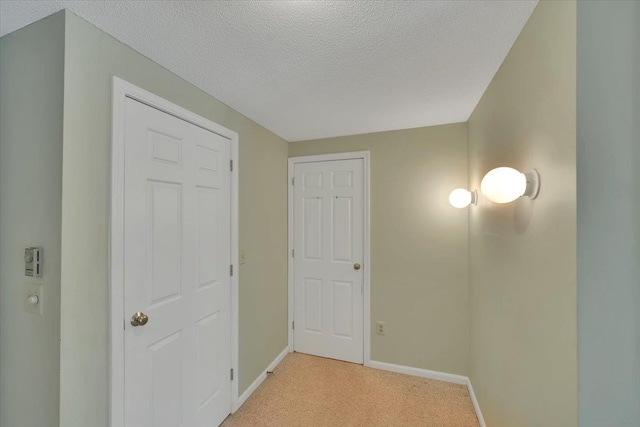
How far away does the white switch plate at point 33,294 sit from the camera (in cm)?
104

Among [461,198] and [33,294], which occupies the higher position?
[461,198]

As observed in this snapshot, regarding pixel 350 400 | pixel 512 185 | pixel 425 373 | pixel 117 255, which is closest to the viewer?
pixel 512 185

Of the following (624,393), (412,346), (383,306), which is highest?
(624,393)

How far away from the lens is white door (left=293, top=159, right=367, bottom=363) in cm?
258

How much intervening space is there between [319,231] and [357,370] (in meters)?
1.38

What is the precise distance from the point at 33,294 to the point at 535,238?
80.7 inches

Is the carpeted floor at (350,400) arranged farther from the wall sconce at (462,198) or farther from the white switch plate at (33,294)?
the wall sconce at (462,198)

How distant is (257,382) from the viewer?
2201 mm

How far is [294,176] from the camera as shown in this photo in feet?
9.13

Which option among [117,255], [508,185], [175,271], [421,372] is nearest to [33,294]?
[117,255]

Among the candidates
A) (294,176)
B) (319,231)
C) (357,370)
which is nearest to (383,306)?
(357,370)

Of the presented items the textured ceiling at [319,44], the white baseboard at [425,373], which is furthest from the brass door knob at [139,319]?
the white baseboard at [425,373]

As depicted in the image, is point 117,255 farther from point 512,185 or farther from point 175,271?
point 512,185

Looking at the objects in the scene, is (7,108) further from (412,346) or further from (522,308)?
(412,346)
